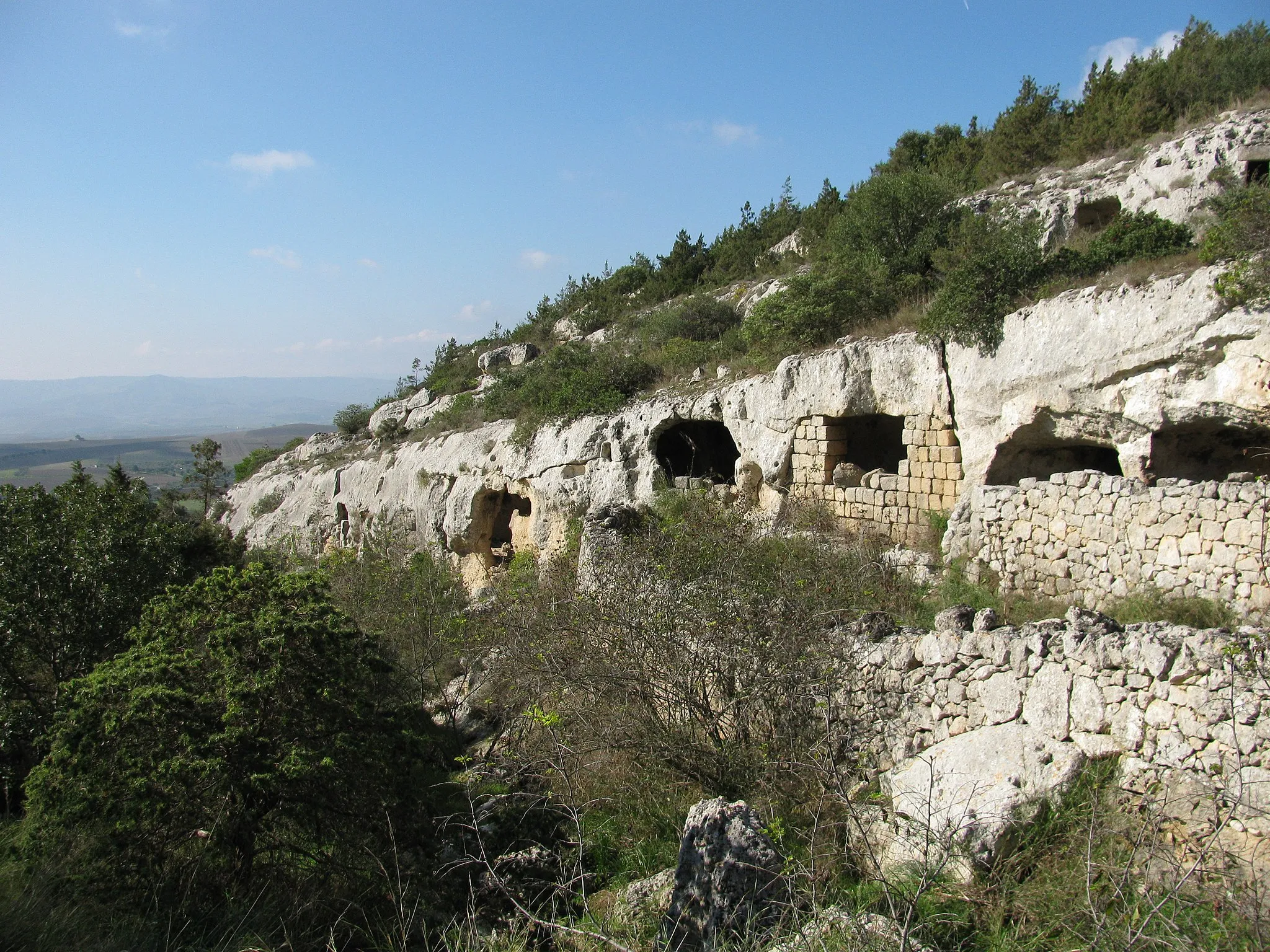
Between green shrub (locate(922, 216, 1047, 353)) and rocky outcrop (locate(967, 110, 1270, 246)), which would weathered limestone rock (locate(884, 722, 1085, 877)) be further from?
rocky outcrop (locate(967, 110, 1270, 246))

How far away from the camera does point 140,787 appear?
4703 millimetres

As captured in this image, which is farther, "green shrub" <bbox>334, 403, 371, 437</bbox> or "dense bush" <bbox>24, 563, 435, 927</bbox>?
"green shrub" <bbox>334, 403, 371, 437</bbox>

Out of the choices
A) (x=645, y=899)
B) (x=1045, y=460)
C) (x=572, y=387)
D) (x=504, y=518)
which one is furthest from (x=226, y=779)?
(x=504, y=518)

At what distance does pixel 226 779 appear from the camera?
15.7ft

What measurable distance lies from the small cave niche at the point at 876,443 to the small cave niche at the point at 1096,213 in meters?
4.95

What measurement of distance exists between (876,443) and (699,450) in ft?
10.8

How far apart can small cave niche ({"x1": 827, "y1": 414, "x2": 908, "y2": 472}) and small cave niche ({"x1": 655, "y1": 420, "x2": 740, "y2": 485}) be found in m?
2.34

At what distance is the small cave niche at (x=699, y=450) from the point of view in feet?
44.4

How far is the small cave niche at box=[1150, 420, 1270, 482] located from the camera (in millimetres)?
7785

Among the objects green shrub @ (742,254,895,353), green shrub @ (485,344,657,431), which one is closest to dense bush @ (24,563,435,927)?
green shrub @ (742,254,895,353)

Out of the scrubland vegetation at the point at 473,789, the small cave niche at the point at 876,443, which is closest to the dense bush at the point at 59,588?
the scrubland vegetation at the point at 473,789

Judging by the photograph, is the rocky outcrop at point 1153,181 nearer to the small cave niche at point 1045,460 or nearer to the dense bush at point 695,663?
the small cave niche at point 1045,460

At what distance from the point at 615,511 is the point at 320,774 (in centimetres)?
668

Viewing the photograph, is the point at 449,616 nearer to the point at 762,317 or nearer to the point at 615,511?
the point at 615,511
